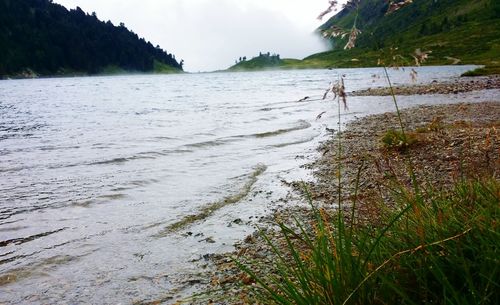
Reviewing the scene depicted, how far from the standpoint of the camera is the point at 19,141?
23.5 m

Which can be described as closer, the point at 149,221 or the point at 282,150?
the point at 149,221

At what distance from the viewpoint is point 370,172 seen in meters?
11.9

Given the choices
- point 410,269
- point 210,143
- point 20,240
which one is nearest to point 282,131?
point 210,143

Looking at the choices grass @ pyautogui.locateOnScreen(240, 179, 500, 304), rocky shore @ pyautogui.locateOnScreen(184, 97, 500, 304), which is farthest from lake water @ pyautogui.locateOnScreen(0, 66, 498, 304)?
grass @ pyautogui.locateOnScreen(240, 179, 500, 304)

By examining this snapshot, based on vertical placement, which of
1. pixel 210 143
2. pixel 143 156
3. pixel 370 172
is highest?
pixel 370 172

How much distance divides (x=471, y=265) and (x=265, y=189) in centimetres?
919

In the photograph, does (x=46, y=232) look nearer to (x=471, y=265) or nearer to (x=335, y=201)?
(x=335, y=201)

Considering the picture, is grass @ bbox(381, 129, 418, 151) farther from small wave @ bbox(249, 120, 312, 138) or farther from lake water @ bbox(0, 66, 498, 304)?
small wave @ bbox(249, 120, 312, 138)

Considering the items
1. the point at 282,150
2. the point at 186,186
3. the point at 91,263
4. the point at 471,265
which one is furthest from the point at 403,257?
the point at 282,150

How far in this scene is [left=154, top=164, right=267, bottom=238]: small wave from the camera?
30.0ft

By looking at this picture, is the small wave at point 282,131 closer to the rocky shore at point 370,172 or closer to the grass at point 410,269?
the rocky shore at point 370,172

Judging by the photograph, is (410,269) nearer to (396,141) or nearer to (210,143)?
(396,141)

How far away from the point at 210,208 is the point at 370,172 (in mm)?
4554

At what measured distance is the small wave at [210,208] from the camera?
30.0ft
